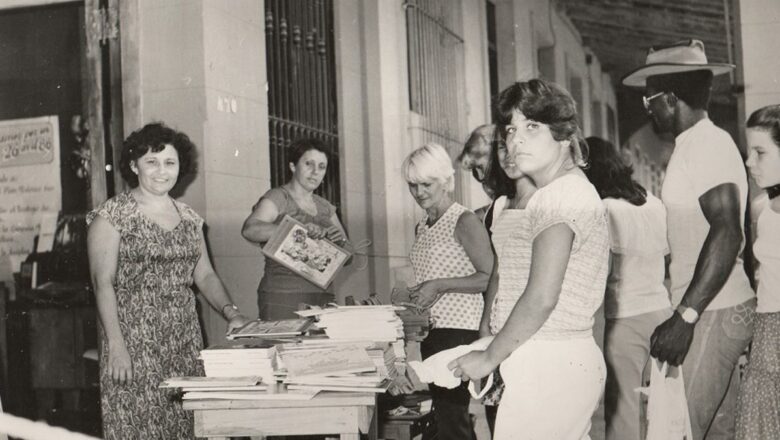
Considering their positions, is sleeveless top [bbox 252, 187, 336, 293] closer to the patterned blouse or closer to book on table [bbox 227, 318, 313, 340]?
book on table [bbox 227, 318, 313, 340]

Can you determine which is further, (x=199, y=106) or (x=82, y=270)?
(x=82, y=270)

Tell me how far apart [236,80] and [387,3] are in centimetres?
104

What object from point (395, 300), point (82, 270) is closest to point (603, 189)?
point (395, 300)

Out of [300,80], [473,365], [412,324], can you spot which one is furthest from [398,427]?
[300,80]

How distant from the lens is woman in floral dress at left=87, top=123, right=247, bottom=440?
8.64 ft

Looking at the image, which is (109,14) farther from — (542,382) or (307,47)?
(542,382)

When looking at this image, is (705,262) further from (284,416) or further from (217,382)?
(217,382)

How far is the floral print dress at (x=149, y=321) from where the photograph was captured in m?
2.65

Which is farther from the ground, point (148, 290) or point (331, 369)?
point (148, 290)

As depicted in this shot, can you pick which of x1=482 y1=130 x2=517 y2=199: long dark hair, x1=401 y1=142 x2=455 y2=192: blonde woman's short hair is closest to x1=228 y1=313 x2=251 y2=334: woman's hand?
x1=401 y1=142 x2=455 y2=192: blonde woman's short hair

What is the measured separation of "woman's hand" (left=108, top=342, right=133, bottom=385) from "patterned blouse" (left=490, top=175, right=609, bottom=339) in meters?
1.36

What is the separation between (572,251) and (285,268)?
1.73m

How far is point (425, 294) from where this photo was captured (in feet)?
9.33

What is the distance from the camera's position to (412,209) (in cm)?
439
